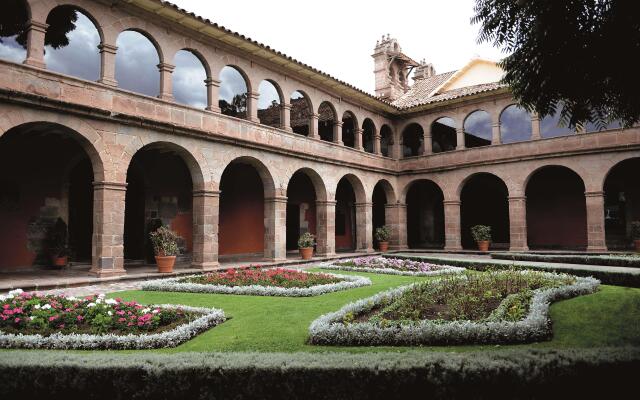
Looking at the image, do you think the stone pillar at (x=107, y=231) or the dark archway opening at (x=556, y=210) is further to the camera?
the dark archway opening at (x=556, y=210)

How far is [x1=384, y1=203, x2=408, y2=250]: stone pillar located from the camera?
19.7 metres

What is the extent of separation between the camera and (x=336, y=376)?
3.14 meters

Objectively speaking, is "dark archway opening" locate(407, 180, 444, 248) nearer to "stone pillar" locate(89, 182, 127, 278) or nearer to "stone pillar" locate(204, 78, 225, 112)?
"stone pillar" locate(204, 78, 225, 112)

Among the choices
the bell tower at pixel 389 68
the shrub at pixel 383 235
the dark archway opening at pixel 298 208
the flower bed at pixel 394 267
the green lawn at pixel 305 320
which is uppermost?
the bell tower at pixel 389 68

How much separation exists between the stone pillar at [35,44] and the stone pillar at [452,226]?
601 inches

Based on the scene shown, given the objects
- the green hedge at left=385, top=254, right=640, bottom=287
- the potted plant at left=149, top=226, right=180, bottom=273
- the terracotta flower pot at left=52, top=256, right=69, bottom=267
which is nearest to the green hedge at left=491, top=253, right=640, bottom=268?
the green hedge at left=385, top=254, right=640, bottom=287

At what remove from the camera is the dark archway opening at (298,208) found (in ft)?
62.2

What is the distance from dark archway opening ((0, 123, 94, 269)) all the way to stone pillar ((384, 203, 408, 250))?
12.7 metres

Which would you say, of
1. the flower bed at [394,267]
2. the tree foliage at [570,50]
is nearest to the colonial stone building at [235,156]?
the flower bed at [394,267]

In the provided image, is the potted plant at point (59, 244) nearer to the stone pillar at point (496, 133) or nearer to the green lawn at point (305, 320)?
the green lawn at point (305, 320)

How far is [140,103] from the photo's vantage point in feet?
35.6

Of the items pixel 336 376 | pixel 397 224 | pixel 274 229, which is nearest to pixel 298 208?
pixel 397 224

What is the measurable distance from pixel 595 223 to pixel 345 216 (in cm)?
1065

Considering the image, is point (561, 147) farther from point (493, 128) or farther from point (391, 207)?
point (391, 207)
